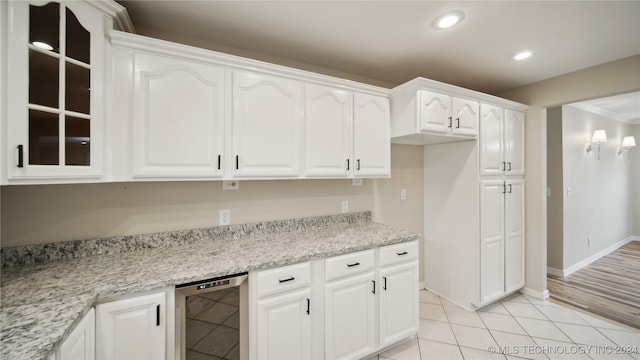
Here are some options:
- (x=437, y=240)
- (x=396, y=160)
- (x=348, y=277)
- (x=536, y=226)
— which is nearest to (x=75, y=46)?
(x=348, y=277)

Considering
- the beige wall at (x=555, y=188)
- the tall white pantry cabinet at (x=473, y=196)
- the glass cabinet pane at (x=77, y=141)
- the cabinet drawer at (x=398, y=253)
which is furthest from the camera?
the beige wall at (x=555, y=188)

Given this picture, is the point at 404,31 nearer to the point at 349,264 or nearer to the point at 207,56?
the point at 207,56

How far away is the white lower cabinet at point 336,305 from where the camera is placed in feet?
4.74

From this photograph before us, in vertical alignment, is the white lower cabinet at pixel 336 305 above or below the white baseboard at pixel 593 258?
above

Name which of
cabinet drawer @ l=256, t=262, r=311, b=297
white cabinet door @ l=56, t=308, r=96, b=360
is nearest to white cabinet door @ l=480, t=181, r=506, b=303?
cabinet drawer @ l=256, t=262, r=311, b=297

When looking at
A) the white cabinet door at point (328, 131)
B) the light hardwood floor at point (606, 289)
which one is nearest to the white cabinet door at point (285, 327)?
the white cabinet door at point (328, 131)

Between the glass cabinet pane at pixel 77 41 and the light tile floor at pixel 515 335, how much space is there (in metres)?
2.69

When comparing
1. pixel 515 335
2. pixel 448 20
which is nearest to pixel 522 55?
pixel 448 20

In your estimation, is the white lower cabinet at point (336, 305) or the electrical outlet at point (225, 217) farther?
the electrical outlet at point (225, 217)

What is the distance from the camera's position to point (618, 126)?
470 cm

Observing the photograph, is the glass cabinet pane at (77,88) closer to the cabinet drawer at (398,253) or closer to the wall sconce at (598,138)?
the cabinet drawer at (398,253)

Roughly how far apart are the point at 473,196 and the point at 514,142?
92cm

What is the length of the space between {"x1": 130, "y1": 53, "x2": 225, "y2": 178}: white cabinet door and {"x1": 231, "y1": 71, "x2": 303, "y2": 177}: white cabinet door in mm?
115

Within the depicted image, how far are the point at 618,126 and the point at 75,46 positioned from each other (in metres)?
7.76
